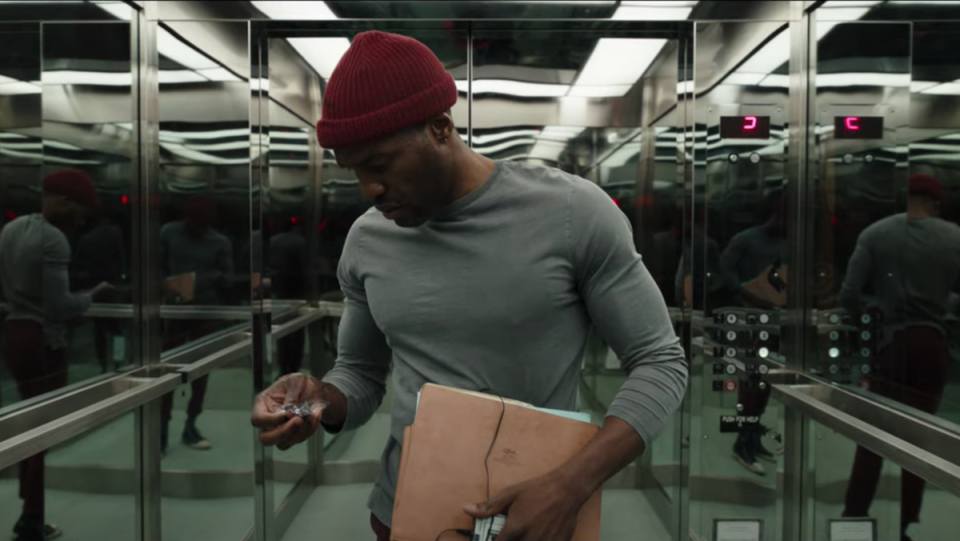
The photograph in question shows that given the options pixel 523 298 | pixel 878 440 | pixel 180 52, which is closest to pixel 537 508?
pixel 523 298

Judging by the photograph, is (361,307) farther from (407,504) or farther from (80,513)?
(80,513)

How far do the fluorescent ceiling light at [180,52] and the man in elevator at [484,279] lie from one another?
6.86 ft

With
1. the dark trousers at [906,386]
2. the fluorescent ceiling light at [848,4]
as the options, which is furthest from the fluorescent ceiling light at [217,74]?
the dark trousers at [906,386]

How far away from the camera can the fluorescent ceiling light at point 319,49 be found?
3.04 metres

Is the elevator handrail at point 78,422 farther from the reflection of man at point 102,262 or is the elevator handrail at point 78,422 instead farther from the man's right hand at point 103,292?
the man's right hand at point 103,292

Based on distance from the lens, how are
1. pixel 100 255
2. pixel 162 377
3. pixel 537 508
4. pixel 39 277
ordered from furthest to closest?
pixel 162 377 < pixel 100 255 < pixel 39 277 < pixel 537 508

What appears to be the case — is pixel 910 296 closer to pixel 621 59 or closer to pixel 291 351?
pixel 621 59

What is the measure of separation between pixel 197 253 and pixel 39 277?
Result: 0.57 m

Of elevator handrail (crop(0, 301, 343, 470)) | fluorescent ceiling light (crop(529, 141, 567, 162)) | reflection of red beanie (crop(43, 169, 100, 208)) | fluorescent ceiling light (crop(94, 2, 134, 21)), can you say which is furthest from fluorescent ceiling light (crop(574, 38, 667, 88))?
reflection of red beanie (crop(43, 169, 100, 208))

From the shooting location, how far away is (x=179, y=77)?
9.91ft

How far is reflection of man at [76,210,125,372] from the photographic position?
281 cm

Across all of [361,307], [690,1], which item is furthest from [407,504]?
[690,1]

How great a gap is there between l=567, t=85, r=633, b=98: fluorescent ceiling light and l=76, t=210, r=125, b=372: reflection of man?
71.1 inches

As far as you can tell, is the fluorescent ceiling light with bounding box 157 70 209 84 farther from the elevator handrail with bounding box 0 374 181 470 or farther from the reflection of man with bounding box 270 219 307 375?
the elevator handrail with bounding box 0 374 181 470
